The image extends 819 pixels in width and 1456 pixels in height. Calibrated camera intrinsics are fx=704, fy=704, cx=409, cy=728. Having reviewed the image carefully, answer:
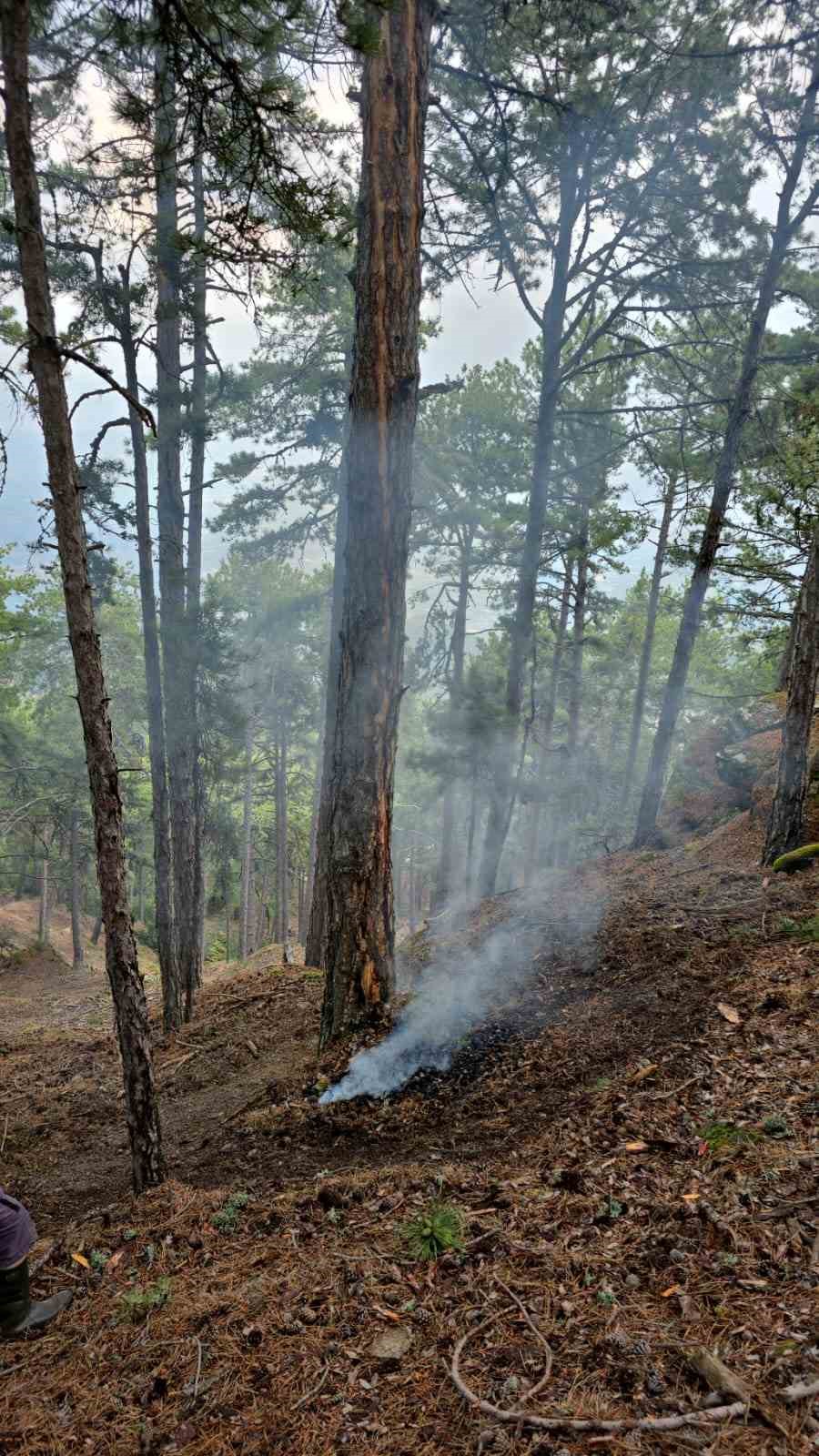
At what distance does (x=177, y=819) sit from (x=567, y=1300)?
8.92 meters

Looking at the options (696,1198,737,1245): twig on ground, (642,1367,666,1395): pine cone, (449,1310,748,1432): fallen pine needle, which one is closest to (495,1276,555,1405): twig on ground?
(449,1310,748,1432): fallen pine needle

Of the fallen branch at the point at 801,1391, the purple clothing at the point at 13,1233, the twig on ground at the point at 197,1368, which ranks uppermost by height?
the fallen branch at the point at 801,1391

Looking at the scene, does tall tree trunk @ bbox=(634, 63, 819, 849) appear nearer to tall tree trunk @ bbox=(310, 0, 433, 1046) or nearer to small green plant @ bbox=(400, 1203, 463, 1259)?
tall tree trunk @ bbox=(310, 0, 433, 1046)

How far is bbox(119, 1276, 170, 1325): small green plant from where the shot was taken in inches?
123

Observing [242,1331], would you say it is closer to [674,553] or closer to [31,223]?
[31,223]

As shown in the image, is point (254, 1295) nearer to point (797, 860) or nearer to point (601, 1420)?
point (601, 1420)

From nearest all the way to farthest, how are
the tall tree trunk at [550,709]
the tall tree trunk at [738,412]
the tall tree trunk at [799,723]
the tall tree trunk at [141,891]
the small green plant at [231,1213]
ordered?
1. the small green plant at [231,1213]
2. the tall tree trunk at [799,723]
3. the tall tree trunk at [738,412]
4. the tall tree trunk at [550,709]
5. the tall tree trunk at [141,891]

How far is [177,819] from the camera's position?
10.5m

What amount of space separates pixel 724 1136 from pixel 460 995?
10.8ft

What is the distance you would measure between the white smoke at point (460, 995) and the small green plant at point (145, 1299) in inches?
73.1

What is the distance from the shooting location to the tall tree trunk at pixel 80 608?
376cm

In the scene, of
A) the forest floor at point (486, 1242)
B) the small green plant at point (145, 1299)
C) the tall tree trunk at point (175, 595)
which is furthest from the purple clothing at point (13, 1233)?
the tall tree trunk at point (175, 595)

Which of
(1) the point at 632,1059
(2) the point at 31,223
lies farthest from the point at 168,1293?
(2) the point at 31,223

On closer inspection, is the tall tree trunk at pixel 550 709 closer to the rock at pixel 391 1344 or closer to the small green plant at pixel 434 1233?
the small green plant at pixel 434 1233
